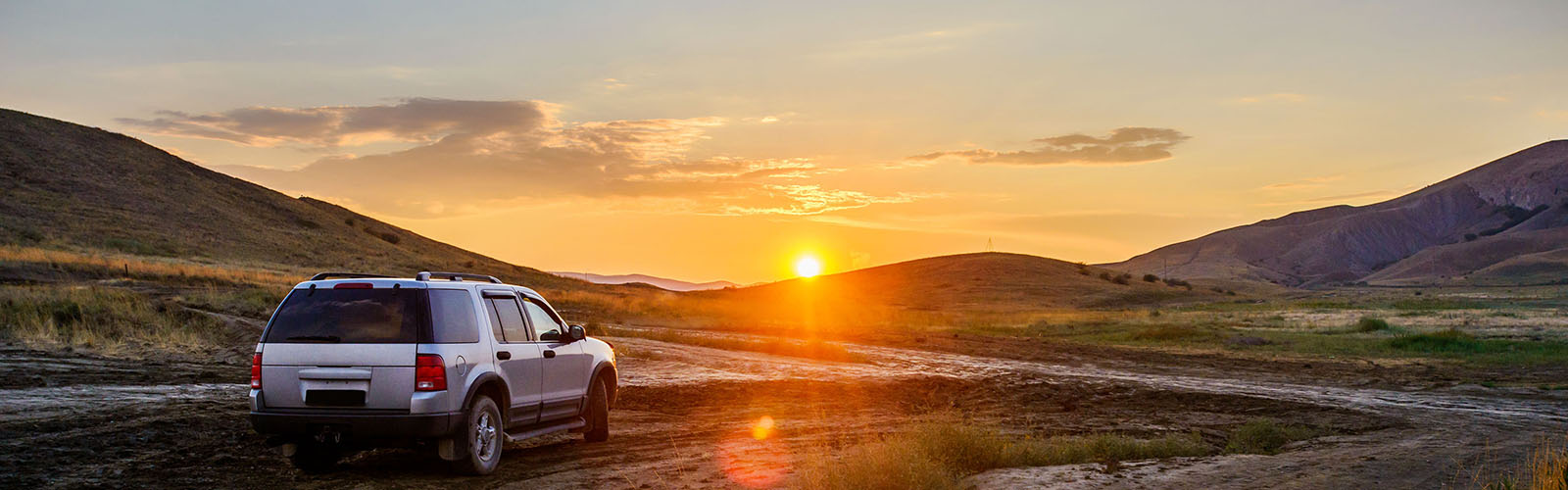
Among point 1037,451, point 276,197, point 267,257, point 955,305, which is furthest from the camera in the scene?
point 955,305

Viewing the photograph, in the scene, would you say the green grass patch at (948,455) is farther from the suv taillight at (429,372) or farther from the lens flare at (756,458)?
the suv taillight at (429,372)

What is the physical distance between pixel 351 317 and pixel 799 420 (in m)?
8.15

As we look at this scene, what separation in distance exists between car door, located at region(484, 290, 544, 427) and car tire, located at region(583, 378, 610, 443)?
1.40m

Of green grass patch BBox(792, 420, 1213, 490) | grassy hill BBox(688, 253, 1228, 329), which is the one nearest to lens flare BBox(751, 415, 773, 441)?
green grass patch BBox(792, 420, 1213, 490)

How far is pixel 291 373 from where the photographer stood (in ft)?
32.1

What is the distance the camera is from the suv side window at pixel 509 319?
11.1 metres

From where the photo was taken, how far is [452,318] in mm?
10242

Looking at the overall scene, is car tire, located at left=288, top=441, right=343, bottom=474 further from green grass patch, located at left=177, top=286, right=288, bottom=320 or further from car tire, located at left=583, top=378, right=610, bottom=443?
green grass patch, located at left=177, top=286, right=288, bottom=320

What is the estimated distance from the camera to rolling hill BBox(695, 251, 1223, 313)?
117875 millimetres

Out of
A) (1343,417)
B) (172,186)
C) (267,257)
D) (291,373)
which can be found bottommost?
(1343,417)

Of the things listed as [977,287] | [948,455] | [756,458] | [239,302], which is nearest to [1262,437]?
[948,455]

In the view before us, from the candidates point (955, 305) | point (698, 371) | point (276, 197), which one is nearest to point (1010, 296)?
point (955, 305)

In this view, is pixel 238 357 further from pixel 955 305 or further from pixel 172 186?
pixel 955 305

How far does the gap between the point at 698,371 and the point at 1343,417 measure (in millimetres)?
13080
